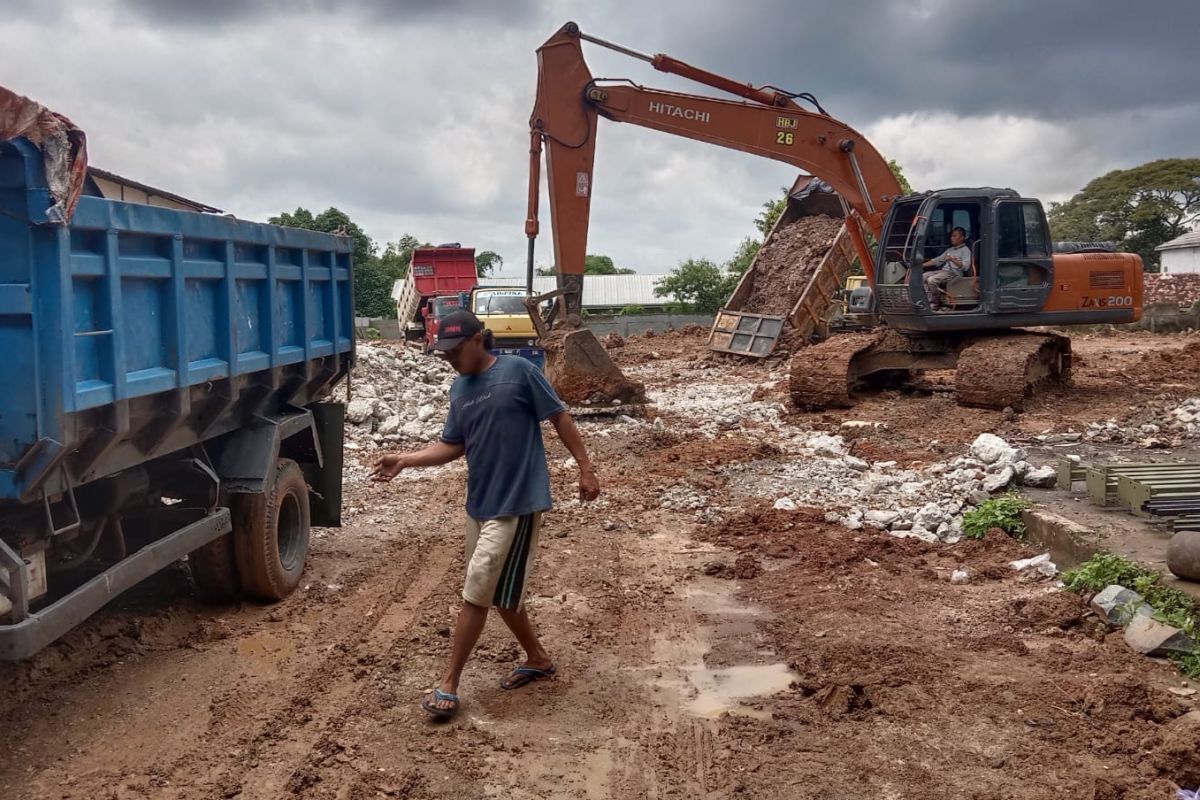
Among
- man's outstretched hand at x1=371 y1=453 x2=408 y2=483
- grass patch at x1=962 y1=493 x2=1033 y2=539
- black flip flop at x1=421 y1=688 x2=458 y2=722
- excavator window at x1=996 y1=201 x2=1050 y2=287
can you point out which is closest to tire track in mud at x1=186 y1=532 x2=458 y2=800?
black flip flop at x1=421 y1=688 x2=458 y2=722

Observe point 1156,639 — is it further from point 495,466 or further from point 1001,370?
point 1001,370

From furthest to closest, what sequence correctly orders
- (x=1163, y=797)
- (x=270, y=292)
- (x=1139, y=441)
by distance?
(x=1139, y=441) < (x=270, y=292) < (x=1163, y=797)

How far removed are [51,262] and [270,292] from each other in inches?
86.7

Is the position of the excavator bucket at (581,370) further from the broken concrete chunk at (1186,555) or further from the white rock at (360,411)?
the broken concrete chunk at (1186,555)

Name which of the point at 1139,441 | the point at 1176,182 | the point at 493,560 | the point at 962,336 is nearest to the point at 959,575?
the point at 493,560

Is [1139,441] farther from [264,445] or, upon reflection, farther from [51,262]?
[51,262]

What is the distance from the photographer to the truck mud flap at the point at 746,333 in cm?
2033

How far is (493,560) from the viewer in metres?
4.61

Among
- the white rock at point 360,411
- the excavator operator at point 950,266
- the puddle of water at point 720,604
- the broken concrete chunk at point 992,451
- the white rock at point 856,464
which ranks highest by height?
the excavator operator at point 950,266

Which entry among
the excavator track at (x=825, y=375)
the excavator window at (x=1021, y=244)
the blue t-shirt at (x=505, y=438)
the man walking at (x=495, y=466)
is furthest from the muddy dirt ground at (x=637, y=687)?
the excavator window at (x=1021, y=244)

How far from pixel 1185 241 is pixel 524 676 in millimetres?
46738

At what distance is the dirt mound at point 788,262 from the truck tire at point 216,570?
1622 centimetres

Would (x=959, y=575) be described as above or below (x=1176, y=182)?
below

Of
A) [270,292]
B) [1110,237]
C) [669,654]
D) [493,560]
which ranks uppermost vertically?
[1110,237]
